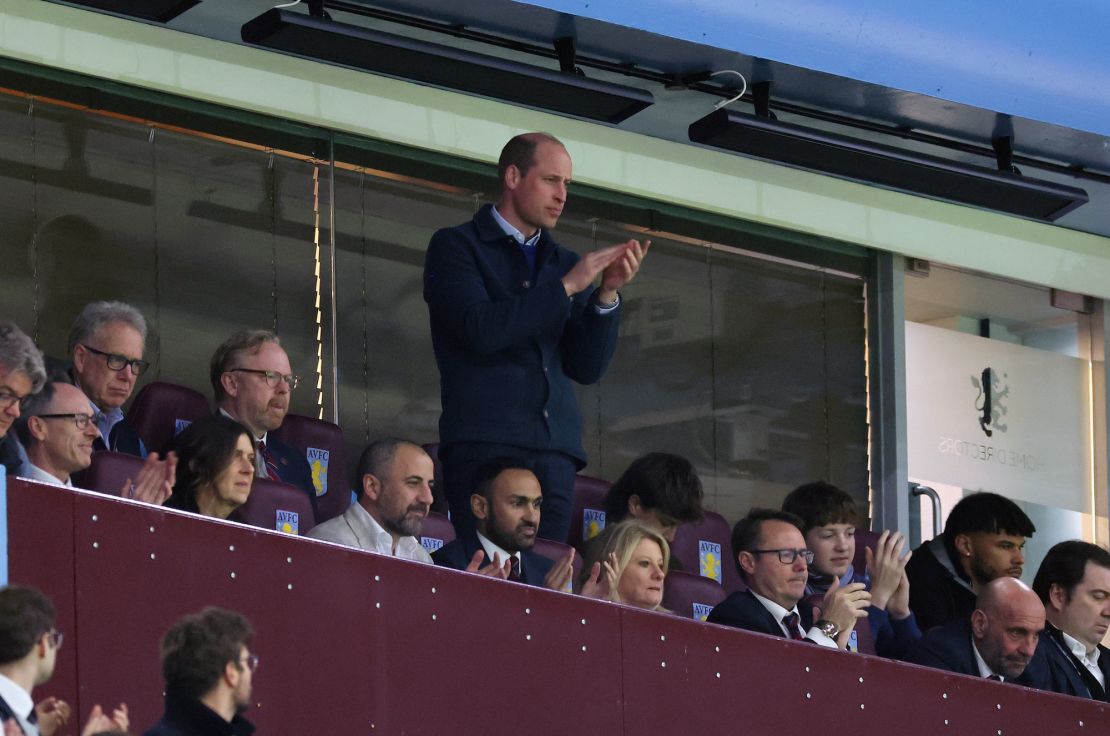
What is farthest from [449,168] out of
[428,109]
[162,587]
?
[162,587]

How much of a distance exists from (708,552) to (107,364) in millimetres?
2217

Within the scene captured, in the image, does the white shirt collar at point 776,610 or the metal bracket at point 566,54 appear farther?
the metal bracket at point 566,54

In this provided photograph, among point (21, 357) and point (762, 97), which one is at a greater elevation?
point (762, 97)

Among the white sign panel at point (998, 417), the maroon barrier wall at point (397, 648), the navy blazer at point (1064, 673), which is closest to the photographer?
the maroon barrier wall at point (397, 648)

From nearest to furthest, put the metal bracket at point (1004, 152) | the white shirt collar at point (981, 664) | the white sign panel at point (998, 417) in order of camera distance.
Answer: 1. the white shirt collar at point (981, 664)
2. the metal bracket at point (1004, 152)
3. the white sign panel at point (998, 417)

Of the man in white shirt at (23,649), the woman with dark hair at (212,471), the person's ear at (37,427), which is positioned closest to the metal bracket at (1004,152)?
the woman with dark hair at (212,471)

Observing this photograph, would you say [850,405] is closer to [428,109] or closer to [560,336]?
[428,109]

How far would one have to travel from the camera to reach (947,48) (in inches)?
287

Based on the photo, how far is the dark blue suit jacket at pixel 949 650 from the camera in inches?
221

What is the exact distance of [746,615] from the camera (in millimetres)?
5312

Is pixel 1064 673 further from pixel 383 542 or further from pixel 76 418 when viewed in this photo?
pixel 76 418

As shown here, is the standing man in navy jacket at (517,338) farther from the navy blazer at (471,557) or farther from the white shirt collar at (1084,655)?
the white shirt collar at (1084,655)

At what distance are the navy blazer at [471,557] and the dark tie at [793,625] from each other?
628 millimetres

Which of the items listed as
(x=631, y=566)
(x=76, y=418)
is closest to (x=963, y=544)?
(x=631, y=566)
